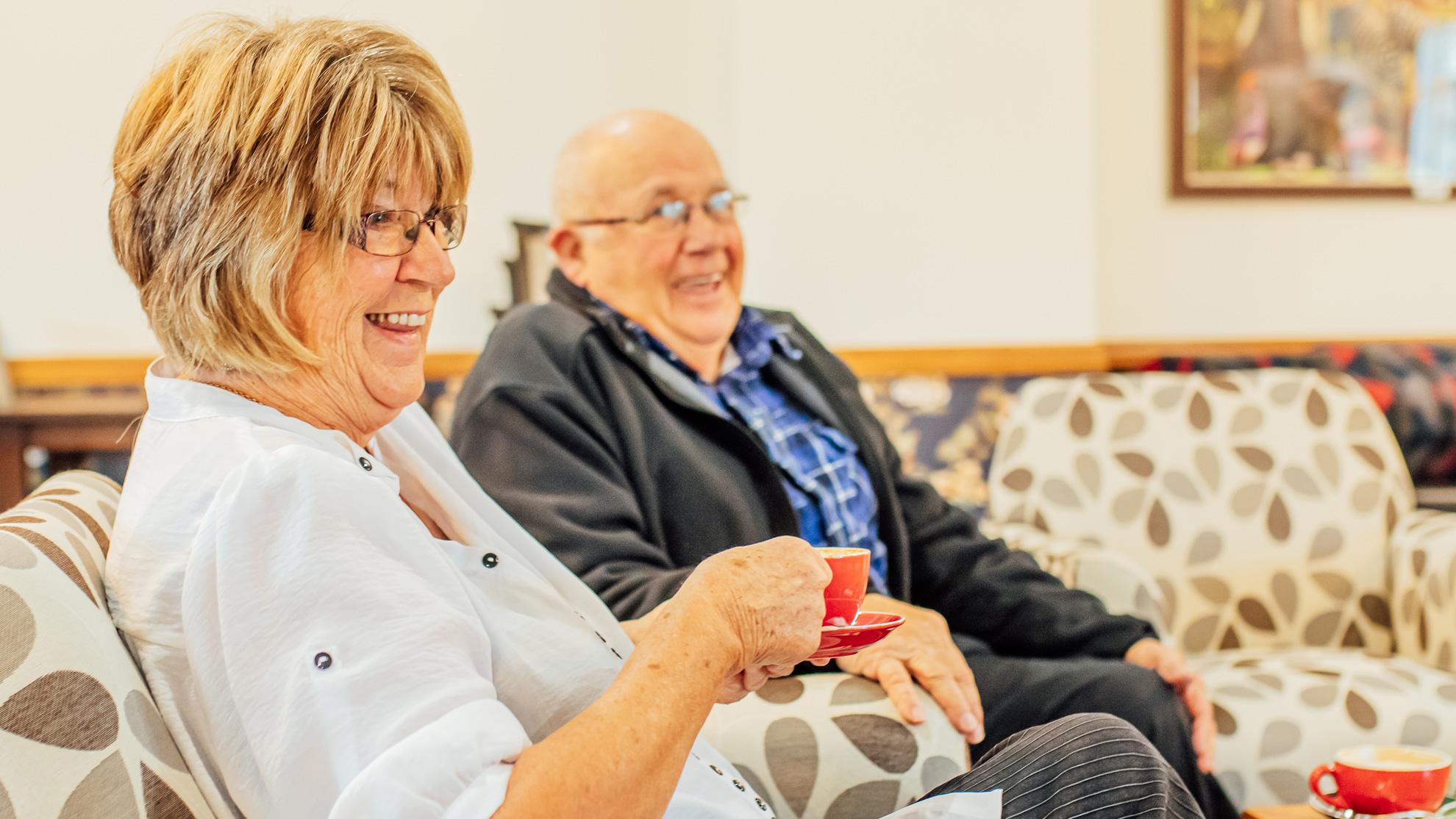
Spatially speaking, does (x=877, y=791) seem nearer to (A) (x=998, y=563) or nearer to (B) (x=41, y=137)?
(A) (x=998, y=563)

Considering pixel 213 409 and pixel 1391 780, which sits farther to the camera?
pixel 1391 780

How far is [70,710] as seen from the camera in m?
0.82

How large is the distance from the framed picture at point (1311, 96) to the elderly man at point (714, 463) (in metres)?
2.12

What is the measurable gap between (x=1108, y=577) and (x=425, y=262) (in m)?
1.46

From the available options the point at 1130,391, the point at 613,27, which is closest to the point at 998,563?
the point at 1130,391

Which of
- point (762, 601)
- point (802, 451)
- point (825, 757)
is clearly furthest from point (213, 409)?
point (802, 451)

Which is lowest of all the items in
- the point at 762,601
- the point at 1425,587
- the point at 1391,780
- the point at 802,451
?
the point at 1425,587

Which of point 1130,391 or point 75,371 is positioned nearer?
point 1130,391

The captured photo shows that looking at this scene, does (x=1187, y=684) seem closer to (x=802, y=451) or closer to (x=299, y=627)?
(x=802, y=451)

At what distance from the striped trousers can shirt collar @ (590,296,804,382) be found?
84cm

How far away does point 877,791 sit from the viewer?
1285 mm

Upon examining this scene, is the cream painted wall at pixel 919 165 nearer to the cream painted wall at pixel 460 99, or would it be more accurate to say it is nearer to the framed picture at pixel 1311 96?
the cream painted wall at pixel 460 99

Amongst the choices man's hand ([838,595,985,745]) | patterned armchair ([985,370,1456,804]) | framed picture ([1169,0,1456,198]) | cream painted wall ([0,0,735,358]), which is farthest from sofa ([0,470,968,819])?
framed picture ([1169,0,1456,198])

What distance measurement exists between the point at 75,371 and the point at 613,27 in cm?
166
